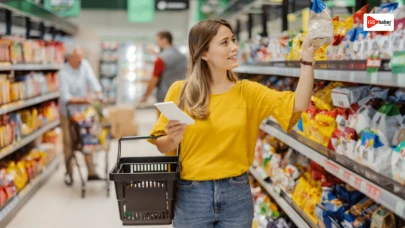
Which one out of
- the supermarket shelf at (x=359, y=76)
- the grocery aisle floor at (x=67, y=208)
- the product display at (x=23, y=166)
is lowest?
the grocery aisle floor at (x=67, y=208)

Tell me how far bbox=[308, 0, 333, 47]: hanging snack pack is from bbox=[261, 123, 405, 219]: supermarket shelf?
0.61 meters

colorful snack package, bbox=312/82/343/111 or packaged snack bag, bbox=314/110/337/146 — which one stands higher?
colorful snack package, bbox=312/82/343/111

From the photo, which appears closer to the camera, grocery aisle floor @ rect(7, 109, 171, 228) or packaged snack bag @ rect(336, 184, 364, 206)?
packaged snack bag @ rect(336, 184, 364, 206)

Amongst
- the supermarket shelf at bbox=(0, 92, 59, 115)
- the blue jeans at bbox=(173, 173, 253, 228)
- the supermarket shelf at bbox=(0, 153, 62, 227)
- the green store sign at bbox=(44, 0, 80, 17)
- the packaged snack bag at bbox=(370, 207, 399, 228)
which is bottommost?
the supermarket shelf at bbox=(0, 153, 62, 227)

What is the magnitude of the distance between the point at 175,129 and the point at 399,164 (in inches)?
35.8

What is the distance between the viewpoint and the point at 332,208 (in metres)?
2.71

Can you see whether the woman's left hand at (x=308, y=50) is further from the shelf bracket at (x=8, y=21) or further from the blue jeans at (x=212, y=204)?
the shelf bracket at (x=8, y=21)

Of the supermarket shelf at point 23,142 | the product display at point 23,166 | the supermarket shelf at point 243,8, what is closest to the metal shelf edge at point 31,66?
the supermarket shelf at point 23,142

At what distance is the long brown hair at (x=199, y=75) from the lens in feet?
7.27

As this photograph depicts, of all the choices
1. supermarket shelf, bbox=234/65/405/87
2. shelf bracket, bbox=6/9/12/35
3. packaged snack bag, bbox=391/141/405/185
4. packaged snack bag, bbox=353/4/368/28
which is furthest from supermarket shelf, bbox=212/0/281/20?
shelf bracket, bbox=6/9/12/35

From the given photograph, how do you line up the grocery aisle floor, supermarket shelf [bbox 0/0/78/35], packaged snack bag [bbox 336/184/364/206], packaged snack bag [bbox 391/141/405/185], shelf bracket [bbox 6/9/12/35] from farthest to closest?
shelf bracket [bbox 6/9/12/35], supermarket shelf [bbox 0/0/78/35], the grocery aisle floor, packaged snack bag [bbox 336/184/364/206], packaged snack bag [bbox 391/141/405/185]

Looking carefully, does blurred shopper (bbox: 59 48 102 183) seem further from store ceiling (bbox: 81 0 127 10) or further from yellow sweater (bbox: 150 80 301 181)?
store ceiling (bbox: 81 0 127 10)

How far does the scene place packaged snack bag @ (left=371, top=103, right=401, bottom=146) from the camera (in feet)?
7.31

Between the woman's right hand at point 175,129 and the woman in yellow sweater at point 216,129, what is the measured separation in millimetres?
57
